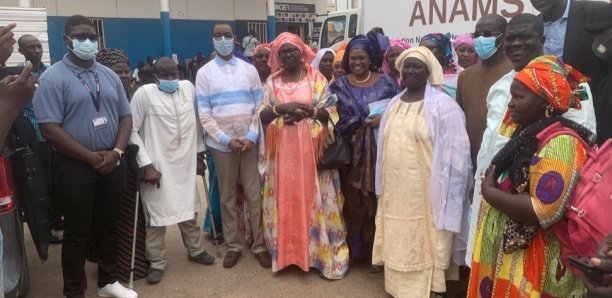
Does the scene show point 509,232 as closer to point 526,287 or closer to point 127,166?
point 526,287

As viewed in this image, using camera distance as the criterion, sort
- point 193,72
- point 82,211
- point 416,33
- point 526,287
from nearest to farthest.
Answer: point 526,287 < point 82,211 < point 416,33 < point 193,72

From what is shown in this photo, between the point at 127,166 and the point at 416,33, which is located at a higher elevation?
the point at 416,33

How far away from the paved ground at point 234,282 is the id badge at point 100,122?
1.39m

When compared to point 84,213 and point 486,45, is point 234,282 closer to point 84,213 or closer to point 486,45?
point 84,213

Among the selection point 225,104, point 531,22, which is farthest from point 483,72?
point 225,104

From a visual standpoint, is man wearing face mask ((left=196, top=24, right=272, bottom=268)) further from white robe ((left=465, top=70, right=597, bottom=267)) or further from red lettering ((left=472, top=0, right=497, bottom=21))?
red lettering ((left=472, top=0, right=497, bottom=21))

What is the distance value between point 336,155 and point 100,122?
1716 millimetres

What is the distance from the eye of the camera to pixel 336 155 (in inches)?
145

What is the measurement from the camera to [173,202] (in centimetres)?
392

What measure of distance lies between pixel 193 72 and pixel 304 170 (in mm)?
13257

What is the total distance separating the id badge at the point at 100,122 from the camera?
10.6 feet

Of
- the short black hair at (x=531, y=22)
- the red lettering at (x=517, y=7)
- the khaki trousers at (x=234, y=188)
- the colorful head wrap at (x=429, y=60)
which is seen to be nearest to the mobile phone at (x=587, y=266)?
the short black hair at (x=531, y=22)

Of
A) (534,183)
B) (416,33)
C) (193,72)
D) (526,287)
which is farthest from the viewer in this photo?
(193,72)

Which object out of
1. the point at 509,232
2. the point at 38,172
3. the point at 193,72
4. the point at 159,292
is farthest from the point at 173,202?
the point at 193,72
